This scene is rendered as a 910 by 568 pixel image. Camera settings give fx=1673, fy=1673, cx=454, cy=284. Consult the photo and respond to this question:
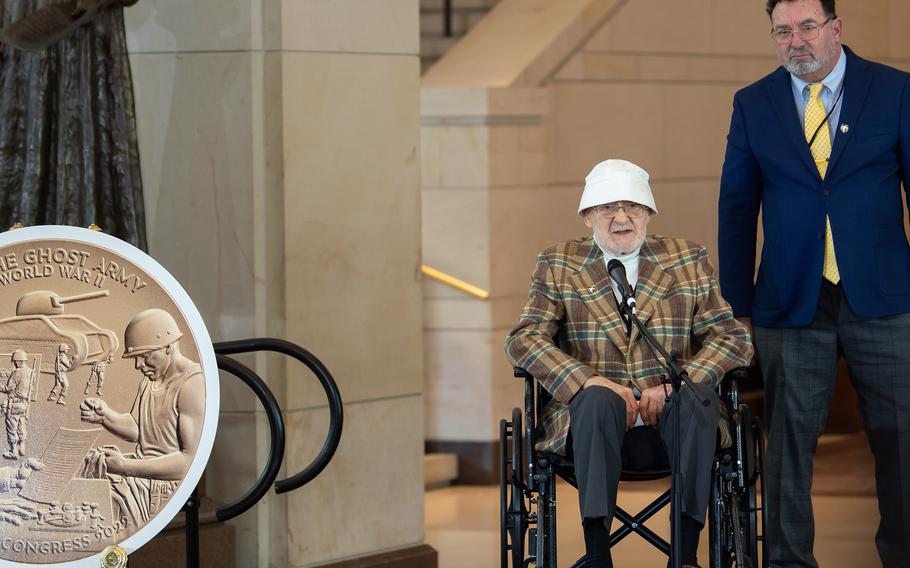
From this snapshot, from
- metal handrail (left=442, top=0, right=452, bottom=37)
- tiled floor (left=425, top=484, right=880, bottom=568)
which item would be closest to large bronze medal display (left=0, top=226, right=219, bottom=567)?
tiled floor (left=425, top=484, right=880, bottom=568)

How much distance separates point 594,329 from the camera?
474cm

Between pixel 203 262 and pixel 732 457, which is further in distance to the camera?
pixel 203 262

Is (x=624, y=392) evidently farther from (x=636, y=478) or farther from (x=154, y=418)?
(x=154, y=418)

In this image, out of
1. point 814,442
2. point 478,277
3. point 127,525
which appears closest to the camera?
point 127,525

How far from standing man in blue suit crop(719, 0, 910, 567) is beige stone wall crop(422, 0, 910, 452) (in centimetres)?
296

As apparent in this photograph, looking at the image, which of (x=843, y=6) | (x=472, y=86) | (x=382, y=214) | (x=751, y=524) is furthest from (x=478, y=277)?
(x=751, y=524)

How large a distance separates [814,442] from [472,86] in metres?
3.47

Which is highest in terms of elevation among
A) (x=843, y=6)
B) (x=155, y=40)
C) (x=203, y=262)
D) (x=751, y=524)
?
(x=843, y=6)

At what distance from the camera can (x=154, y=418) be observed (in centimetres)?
415

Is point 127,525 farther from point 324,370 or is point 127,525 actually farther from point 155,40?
point 155,40

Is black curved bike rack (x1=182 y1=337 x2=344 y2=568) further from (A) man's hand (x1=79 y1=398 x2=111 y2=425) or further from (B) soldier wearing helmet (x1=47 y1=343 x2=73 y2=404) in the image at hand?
(B) soldier wearing helmet (x1=47 y1=343 x2=73 y2=404)

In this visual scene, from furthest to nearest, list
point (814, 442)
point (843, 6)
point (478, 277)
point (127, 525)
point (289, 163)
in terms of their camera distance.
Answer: point (843, 6)
point (478, 277)
point (289, 163)
point (814, 442)
point (127, 525)

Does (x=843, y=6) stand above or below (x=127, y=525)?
above

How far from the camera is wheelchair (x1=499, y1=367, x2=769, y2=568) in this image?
14.5 ft
